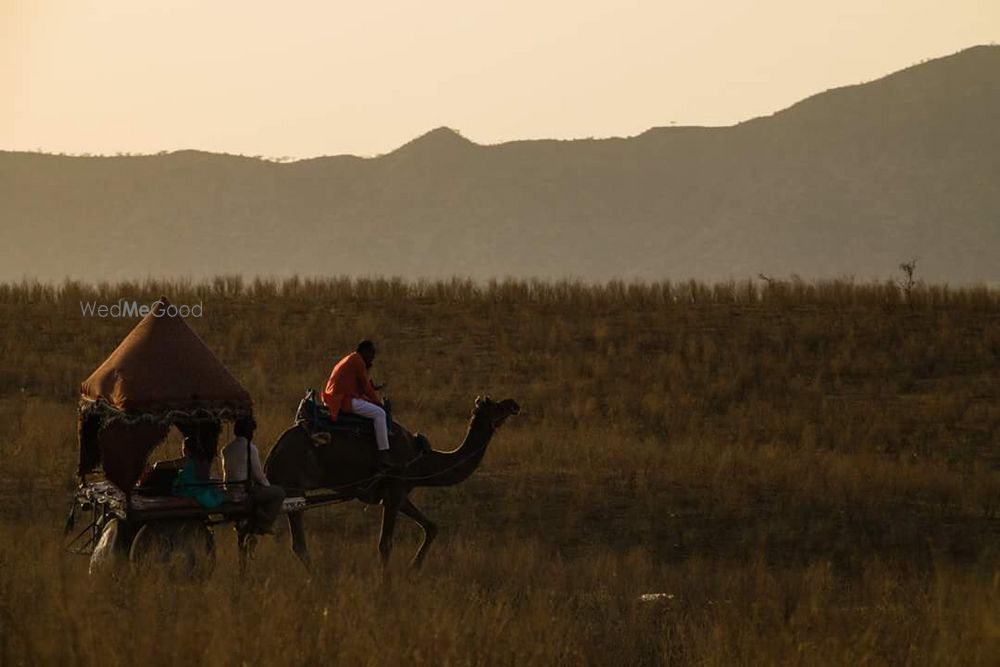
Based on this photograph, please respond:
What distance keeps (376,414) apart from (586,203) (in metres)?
139

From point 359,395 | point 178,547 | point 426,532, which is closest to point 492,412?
point 359,395

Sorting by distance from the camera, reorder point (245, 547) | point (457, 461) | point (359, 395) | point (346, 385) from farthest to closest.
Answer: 1. point (457, 461)
2. point (359, 395)
3. point (346, 385)
4. point (245, 547)

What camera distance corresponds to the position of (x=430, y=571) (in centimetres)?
1605

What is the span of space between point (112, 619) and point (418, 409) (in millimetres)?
20538

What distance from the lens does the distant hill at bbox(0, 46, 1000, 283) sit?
13788 cm

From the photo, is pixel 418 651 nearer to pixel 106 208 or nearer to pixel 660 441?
pixel 660 441

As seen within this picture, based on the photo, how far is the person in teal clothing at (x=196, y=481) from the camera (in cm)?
1356

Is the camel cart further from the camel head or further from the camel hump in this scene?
the camel head

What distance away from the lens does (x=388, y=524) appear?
55.1 feet

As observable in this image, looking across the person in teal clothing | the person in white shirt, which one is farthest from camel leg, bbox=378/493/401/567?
the person in teal clothing

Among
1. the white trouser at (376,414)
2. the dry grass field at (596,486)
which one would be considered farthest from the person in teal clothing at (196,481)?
the white trouser at (376,414)

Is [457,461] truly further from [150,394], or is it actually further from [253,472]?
[150,394]

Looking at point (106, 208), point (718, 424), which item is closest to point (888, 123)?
point (106, 208)

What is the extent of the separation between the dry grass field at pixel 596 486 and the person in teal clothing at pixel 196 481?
2.62 feet
